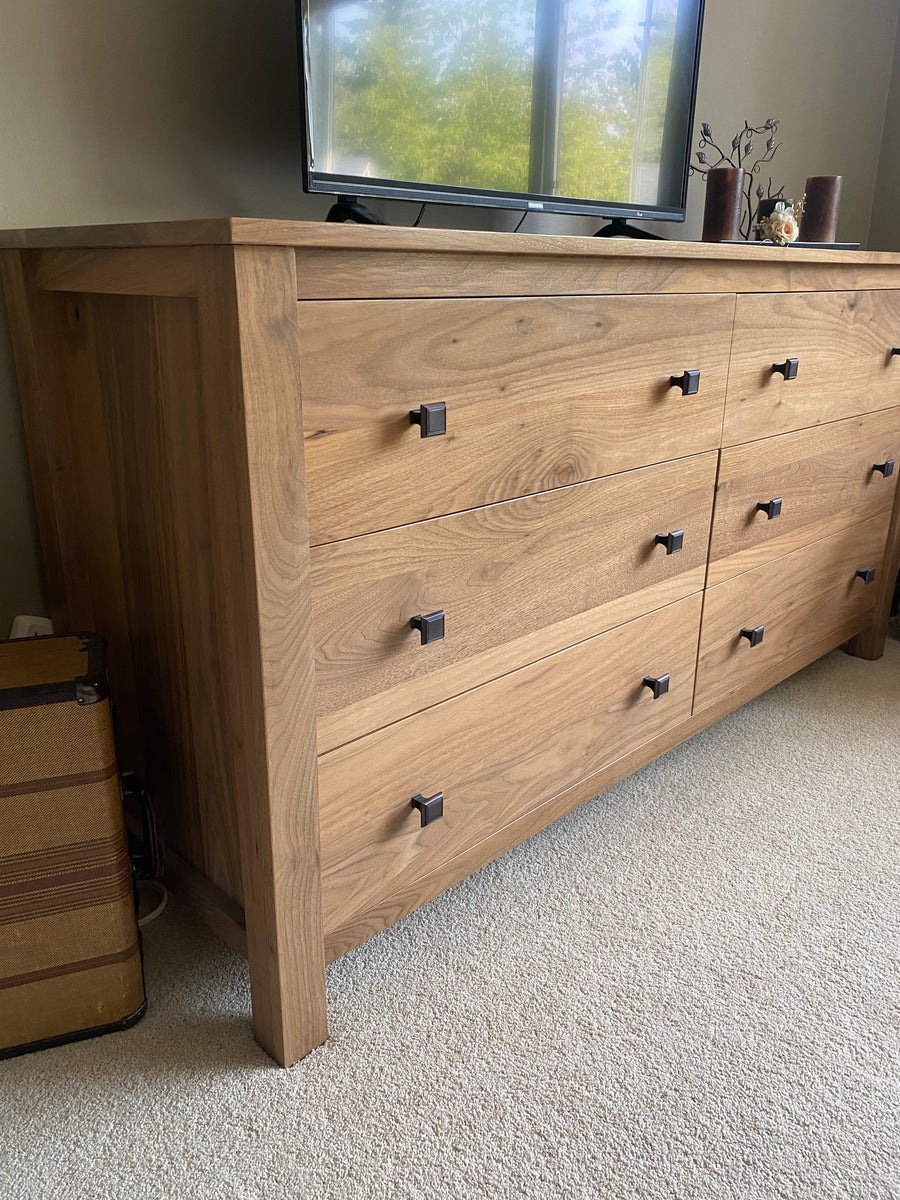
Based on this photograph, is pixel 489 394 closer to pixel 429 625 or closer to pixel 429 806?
pixel 429 625

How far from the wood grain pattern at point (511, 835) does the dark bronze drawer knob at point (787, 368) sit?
0.58 m

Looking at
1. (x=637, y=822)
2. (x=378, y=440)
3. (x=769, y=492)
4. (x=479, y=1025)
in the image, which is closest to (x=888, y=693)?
(x=769, y=492)

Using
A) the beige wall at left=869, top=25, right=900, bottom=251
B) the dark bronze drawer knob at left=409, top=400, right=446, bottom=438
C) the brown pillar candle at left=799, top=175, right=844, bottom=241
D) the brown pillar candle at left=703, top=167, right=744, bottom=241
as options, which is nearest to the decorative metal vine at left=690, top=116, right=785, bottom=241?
the brown pillar candle at left=799, top=175, right=844, bottom=241

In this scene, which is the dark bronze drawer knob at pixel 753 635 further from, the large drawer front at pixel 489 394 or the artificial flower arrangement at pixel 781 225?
the artificial flower arrangement at pixel 781 225

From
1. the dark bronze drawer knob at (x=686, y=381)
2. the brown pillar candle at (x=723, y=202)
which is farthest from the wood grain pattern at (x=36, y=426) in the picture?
the brown pillar candle at (x=723, y=202)

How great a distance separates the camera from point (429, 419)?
94 cm

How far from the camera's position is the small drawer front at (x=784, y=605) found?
5.13ft

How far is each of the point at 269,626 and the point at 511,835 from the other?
1.86ft

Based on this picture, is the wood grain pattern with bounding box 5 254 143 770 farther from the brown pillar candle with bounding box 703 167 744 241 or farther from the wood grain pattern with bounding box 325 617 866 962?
the brown pillar candle with bounding box 703 167 744 241

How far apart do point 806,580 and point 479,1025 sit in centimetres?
112

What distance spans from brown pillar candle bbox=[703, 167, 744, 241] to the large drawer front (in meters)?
0.49

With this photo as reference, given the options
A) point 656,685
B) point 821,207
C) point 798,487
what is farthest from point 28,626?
point 821,207

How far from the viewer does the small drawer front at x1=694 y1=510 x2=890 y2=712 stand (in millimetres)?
1563

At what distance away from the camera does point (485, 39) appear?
1316mm
